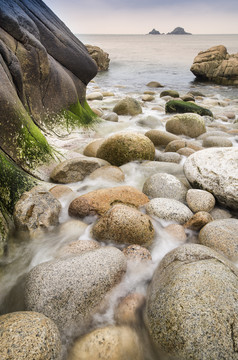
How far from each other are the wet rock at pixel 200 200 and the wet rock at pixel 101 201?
68 centimetres

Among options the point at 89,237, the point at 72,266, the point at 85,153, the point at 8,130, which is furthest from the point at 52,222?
the point at 85,153

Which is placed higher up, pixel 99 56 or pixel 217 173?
pixel 99 56

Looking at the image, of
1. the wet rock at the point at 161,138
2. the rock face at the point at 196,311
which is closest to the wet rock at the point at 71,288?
the rock face at the point at 196,311

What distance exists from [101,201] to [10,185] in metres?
1.18

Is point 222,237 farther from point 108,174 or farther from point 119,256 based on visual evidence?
point 108,174

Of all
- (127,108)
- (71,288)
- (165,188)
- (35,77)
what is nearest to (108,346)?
(71,288)

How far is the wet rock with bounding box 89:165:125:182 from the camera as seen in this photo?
4316 millimetres

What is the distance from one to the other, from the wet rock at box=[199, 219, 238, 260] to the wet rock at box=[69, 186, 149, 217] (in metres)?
0.98

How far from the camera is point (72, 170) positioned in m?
4.27

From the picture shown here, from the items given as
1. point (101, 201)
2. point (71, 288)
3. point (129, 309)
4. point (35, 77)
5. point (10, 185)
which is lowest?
point (129, 309)

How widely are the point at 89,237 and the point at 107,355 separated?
139 cm

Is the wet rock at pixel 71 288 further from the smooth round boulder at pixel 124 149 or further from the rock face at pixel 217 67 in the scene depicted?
the rock face at pixel 217 67

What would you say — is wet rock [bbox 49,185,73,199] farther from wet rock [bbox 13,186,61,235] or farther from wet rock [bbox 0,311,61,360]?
wet rock [bbox 0,311,61,360]

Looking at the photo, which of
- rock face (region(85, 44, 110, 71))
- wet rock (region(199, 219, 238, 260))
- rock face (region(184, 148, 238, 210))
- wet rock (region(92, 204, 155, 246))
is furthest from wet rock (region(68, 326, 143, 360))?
rock face (region(85, 44, 110, 71))
